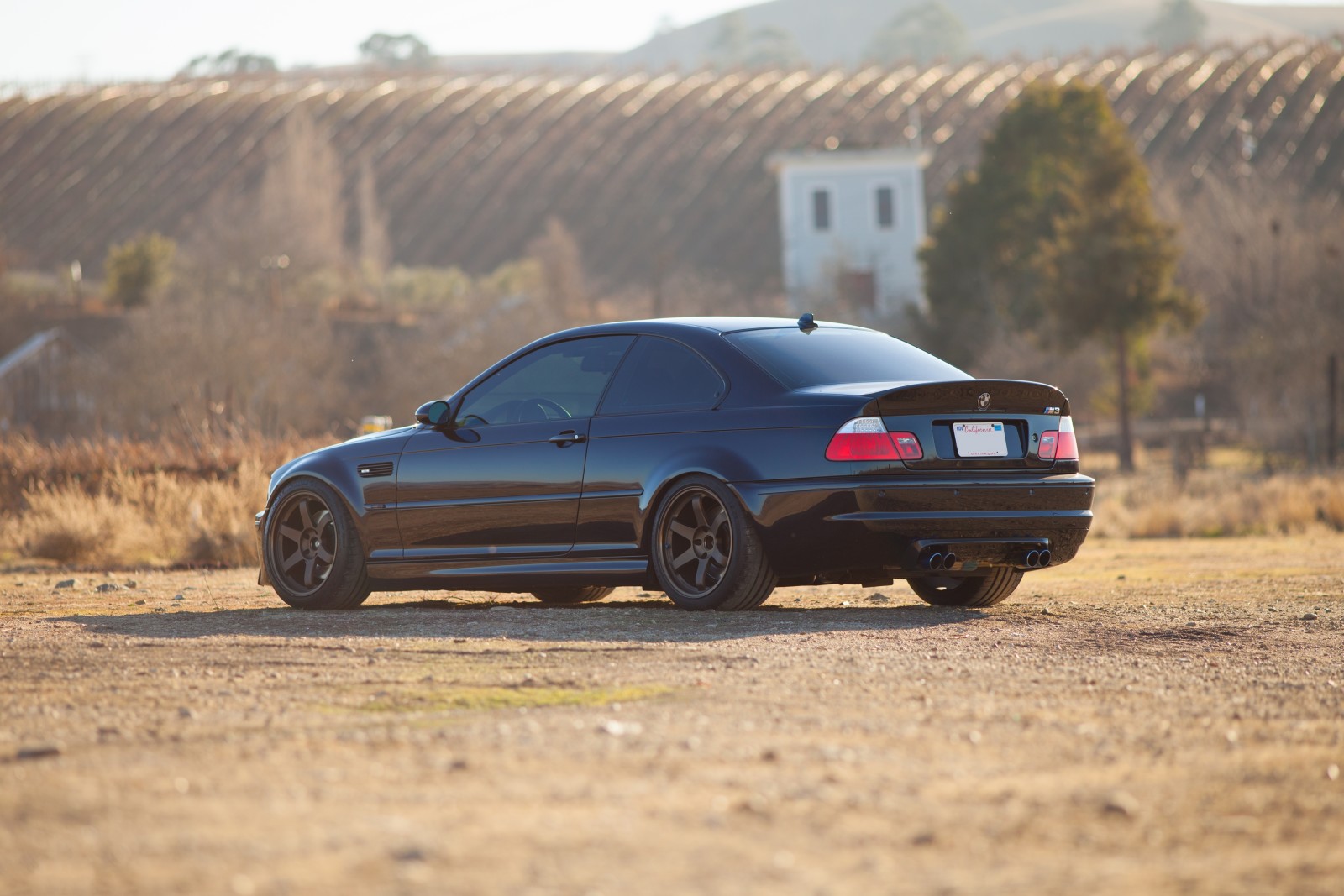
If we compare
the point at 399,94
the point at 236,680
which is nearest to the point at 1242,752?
the point at 236,680

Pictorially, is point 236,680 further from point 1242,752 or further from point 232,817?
point 1242,752

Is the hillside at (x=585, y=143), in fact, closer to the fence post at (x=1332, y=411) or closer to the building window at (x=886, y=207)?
the building window at (x=886, y=207)

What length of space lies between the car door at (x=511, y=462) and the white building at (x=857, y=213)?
5598 cm

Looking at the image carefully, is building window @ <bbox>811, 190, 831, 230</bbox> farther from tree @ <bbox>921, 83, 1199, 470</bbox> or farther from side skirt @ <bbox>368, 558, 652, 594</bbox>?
side skirt @ <bbox>368, 558, 652, 594</bbox>

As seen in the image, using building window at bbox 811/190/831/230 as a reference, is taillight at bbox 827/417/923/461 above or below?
below

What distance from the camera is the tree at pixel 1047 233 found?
36406 mm

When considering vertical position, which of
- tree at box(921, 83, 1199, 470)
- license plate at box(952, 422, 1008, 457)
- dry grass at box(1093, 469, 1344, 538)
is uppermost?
tree at box(921, 83, 1199, 470)

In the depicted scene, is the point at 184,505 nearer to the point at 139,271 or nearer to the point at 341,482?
the point at 341,482

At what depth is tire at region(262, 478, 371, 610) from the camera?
9320 mm

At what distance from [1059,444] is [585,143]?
343ft

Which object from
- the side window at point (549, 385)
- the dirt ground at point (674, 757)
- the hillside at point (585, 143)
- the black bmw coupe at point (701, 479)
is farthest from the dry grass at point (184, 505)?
the hillside at point (585, 143)

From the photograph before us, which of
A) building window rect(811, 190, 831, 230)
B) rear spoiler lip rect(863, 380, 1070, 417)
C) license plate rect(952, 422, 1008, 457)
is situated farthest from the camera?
building window rect(811, 190, 831, 230)

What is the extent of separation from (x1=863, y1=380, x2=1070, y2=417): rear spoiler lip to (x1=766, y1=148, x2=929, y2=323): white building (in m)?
56.5

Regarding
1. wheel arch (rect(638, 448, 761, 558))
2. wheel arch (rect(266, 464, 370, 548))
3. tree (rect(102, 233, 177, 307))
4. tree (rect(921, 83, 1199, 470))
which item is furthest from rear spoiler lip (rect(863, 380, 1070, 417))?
tree (rect(102, 233, 177, 307))
